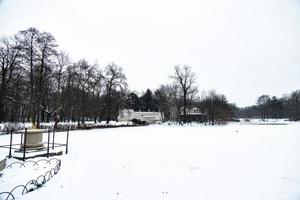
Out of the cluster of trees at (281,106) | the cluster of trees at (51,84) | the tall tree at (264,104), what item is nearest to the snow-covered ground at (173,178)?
the cluster of trees at (51,84)

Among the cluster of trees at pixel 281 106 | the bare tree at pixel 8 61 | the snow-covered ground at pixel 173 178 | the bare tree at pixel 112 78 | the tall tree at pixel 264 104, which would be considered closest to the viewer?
the snow-covered ground at pixel 173 178

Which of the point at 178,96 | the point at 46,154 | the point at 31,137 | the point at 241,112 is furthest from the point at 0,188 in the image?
the point at 241,112

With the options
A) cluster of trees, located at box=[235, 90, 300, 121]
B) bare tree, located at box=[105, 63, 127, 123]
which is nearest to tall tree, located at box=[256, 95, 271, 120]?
cluster of trees, located at box=[235, 90, 300, 121]

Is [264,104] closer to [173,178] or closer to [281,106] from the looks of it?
[281,106]

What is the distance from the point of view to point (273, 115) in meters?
101

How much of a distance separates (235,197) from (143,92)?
93282mm

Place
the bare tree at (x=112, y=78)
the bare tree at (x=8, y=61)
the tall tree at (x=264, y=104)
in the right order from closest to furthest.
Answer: the bare tree at (x=8, y=61)
the bare tree at (x=112, y=78)
the tall tree at (x=264, y=104)

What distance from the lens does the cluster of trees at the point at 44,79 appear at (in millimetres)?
26438

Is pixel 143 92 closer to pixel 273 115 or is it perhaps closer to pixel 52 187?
pixel 273 115

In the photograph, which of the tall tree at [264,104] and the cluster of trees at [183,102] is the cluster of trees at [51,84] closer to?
the cluster of trees at [183,102]

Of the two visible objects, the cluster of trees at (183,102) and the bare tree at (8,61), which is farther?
the cluster of trees at (183,102)

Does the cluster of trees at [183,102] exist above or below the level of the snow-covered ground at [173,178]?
above

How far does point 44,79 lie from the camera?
99.1 feet

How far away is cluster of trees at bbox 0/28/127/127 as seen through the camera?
86.7 feet
